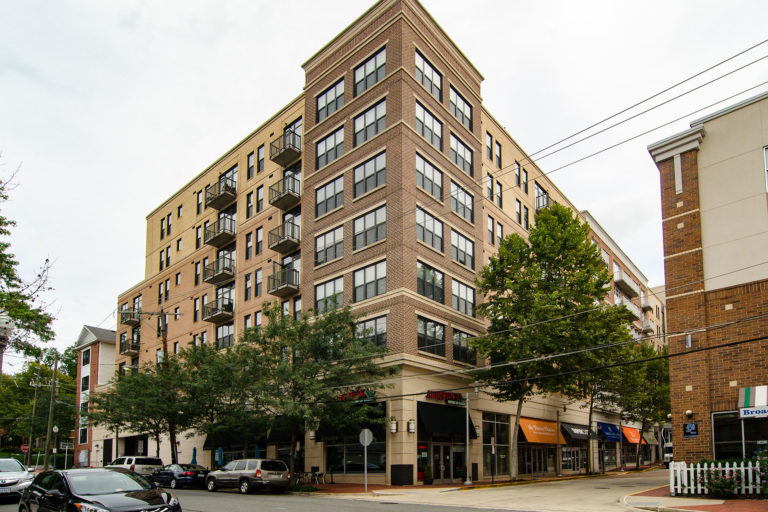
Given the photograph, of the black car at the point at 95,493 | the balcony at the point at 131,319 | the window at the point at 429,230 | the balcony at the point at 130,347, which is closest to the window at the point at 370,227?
the window at the point at 429,230

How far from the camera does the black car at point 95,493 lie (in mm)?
11547

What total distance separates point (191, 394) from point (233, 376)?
487cm

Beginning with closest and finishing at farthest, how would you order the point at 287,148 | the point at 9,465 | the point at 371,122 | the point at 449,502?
the point at 449,502, the point at 9,465, the point at 371,122, the point at 287,148

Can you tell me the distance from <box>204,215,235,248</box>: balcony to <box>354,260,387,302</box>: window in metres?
15.4

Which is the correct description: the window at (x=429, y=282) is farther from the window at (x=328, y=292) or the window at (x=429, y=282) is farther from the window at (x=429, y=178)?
the window at (x=328, y=292)

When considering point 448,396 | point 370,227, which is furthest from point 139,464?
point 370,227

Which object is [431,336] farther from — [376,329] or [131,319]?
[131,319]

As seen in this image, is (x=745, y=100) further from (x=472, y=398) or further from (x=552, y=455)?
(x=552, y=455)

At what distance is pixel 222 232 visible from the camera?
4609 cm

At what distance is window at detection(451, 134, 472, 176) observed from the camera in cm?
3847

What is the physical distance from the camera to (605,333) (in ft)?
102

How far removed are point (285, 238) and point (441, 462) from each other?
15991 mm

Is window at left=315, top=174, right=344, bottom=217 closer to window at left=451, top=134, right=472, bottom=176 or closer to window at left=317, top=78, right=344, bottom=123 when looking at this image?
window at left=317, top=78, right=344, bottom=123

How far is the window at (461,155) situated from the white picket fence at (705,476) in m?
22.1
